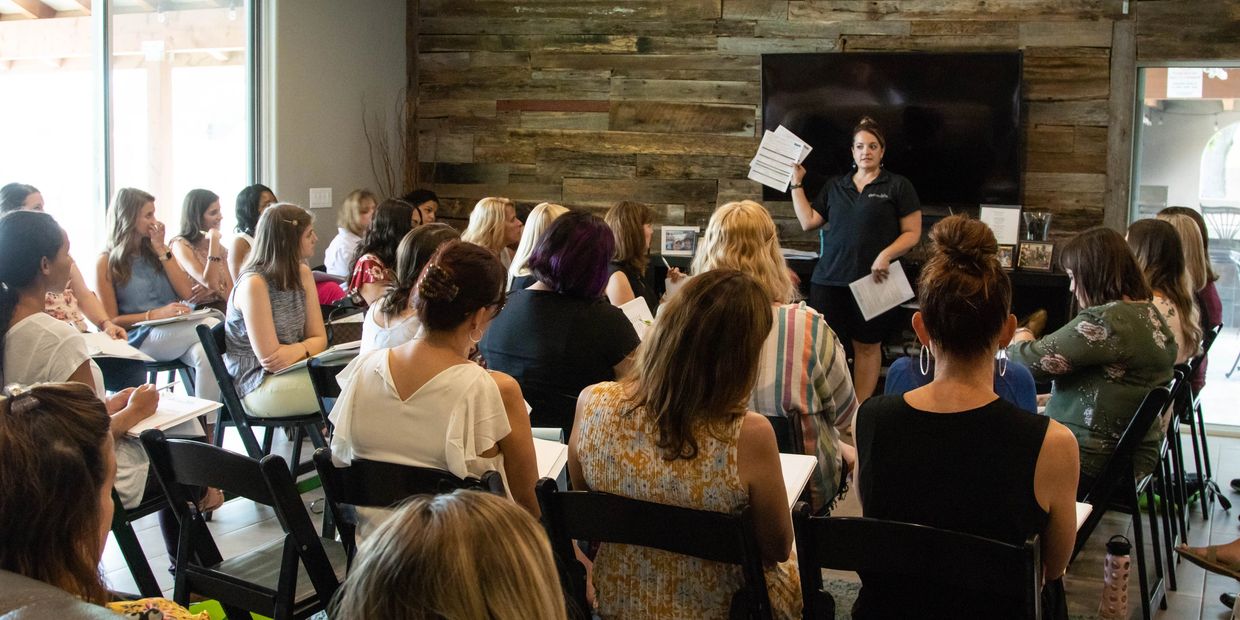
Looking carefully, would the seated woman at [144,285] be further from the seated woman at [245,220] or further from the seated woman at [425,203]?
the seated woman at [425,203]

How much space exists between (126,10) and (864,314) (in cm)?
421

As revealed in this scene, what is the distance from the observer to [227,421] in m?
4.18

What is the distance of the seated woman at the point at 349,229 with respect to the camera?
6223mm

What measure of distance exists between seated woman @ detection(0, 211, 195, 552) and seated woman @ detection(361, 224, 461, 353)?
2.51 ft

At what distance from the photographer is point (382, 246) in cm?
461

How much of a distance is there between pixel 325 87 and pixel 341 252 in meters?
1.35

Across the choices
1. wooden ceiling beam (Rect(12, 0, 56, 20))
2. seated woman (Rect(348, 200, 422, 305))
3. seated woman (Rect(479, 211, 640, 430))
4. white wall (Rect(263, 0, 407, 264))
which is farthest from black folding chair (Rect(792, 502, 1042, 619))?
white wall (Rect(263, 0, 407, 264))

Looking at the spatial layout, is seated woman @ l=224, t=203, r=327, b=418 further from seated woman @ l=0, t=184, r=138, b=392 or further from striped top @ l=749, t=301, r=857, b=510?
striped top @ l=749, t=301, r=857, b=510

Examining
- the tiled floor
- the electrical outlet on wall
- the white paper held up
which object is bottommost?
the tiled floor

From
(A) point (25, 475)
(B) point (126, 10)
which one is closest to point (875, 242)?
(B) point (126, 10)

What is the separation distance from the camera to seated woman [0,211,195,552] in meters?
2.82

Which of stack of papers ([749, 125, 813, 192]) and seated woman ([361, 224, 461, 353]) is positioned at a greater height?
stack of papers ([749, 125, 813, 192])

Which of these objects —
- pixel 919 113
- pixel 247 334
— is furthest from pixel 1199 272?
pixel 247 334

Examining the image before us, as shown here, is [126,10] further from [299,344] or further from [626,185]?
[626,185]
